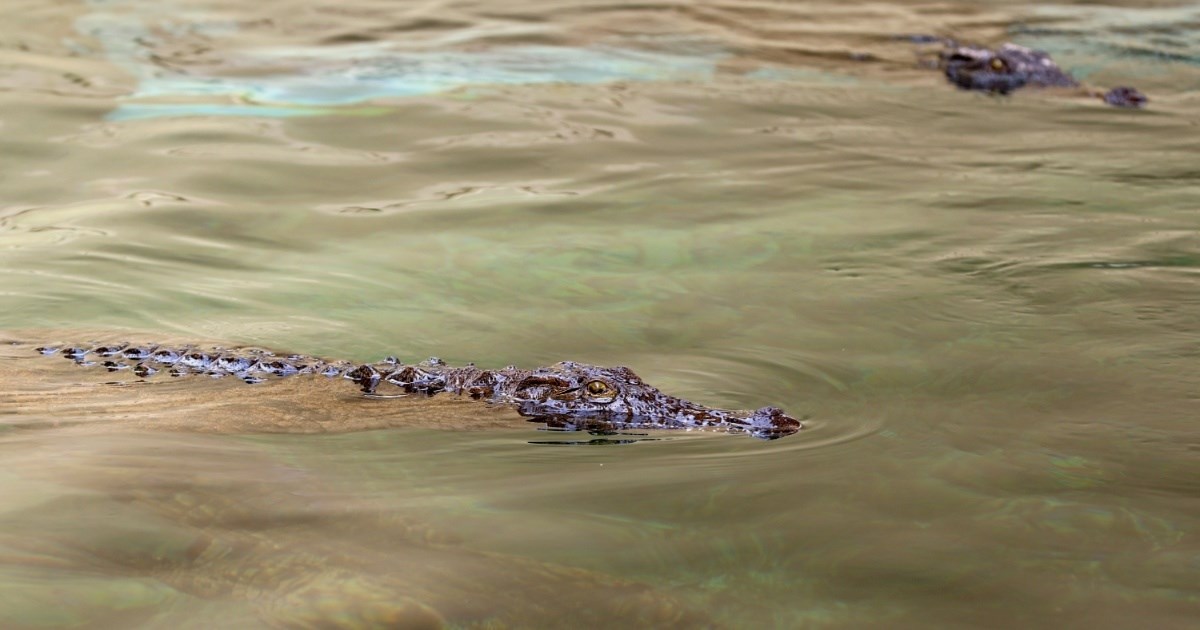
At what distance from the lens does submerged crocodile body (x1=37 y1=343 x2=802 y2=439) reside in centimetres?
530

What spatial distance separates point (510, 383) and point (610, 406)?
482 mm

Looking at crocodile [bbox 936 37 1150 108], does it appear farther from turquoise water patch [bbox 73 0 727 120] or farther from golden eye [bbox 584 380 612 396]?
golden eye [bbox 584 380 612 396]

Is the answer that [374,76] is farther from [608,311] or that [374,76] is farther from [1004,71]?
[608,311]

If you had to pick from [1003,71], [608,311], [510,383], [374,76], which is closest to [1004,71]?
[1003,71]

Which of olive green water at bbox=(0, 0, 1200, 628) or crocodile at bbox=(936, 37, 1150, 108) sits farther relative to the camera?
crocodile at bbox=(936, 37, 1150, 108)

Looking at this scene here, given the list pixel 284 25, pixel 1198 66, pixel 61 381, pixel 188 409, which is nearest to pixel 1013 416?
pixel 188 409

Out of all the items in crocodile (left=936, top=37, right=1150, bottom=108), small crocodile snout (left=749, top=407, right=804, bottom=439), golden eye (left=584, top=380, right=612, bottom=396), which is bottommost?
small crocodile snout (left=749, top=407, right=804, bottom=439)

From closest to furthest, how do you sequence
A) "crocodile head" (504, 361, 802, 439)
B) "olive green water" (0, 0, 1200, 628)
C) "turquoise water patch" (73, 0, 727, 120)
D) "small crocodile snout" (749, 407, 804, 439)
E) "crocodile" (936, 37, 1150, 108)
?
"olive green water" (0, 0, 1200, 628), "small crocodile snout" (749, 407, 804, 439), "crocodile head" (504, 361, 802, 439), "turquoise water patch" (73, 0, 727, 120), "crocodile" (936, 37, 1150, 108)

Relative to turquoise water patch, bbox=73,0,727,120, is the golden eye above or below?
below

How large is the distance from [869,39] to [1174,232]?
7.60 meters

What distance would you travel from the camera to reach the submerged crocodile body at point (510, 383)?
5301 millimetres

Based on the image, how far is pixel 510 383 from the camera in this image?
5.62 metres

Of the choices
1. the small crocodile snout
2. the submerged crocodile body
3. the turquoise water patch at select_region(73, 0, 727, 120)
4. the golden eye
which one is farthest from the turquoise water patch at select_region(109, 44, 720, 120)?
the small crocodile snout

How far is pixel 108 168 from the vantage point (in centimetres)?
956
